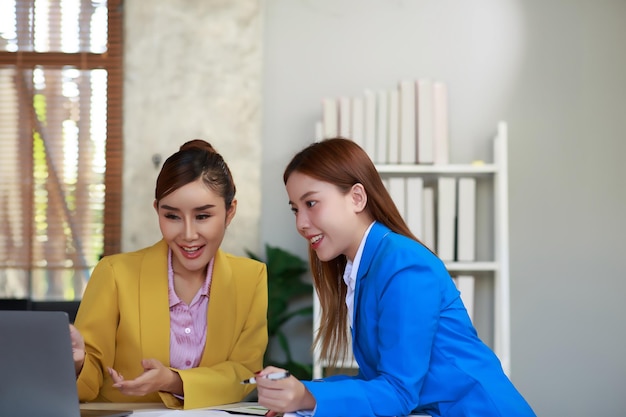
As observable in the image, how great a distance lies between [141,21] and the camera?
14.0ft

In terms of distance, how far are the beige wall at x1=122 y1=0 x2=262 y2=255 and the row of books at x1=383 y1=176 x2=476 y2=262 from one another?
0.81 metres

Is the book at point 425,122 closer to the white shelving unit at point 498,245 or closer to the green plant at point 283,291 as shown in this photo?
the white shelving unit at point 498,245

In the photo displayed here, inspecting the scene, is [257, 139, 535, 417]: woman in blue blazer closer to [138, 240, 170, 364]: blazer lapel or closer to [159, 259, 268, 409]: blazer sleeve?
[159, 259, 268, 409]: blazer sleeve

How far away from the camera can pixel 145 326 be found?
2039 millimetres

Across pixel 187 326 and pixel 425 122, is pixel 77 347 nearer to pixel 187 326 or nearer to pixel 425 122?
pixel 187 326

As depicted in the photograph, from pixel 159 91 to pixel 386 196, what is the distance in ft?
8.70

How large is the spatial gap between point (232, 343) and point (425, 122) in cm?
203

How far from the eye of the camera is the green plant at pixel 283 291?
3973 mm

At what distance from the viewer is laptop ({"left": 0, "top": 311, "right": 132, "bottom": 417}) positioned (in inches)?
58.3

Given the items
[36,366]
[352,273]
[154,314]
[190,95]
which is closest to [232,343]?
[154,314]

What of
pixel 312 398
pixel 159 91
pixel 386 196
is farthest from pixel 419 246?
pixel 159 91

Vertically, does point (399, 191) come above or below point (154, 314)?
above

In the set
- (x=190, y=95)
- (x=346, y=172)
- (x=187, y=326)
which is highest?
(x=190, y=95)

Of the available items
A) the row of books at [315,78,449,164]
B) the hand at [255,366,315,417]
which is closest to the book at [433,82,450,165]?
the row of books at [315,78,449,164]
